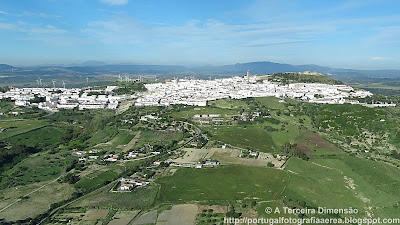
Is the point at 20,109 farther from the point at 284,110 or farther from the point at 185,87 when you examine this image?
the point at 284,110

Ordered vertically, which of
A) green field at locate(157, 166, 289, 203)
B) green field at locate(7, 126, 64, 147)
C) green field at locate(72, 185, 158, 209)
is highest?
green field at locate(7, 126, 64, 147)

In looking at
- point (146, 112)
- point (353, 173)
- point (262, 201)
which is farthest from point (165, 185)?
point (146, 112)

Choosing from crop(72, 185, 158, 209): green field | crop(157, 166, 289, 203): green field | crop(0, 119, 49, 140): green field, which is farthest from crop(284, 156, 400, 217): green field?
crop(0, 119, 49, 140): green field

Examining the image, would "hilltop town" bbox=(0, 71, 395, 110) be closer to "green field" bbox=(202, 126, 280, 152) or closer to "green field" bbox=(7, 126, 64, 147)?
"green field" bbox=(7, 126, 64, 147)

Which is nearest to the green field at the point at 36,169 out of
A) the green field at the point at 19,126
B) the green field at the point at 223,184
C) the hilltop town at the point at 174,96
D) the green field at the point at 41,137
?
the green field at the point at 41,137

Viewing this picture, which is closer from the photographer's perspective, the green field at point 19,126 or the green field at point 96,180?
the green field at point 96,180

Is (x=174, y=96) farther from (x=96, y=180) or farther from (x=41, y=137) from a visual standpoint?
(x=96, y=180)

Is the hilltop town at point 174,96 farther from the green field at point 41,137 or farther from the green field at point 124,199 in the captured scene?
the green field at point 124,199

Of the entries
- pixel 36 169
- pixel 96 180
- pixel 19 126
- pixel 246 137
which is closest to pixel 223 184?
pixel 96 180
